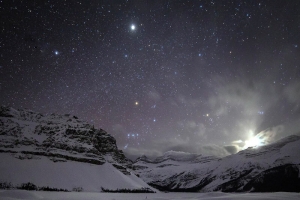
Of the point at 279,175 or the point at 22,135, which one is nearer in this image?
the point at 22,135

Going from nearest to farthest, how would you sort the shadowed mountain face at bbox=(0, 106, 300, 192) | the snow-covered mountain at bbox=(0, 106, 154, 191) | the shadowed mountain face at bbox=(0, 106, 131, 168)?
the snow-covered mountain at bbox=(0, 106, 154, 191), the shadowed mountain face at bbox=(0, 106, 300, 192), the shadowed mountain face at bbox=(0, 106, 131, 168)

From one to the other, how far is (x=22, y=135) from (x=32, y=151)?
48.4 feet

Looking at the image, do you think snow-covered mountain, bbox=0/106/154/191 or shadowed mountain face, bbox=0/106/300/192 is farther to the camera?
shadowed mountain face, bbox=0/106/300/192

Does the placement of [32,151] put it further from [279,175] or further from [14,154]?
[279,175]

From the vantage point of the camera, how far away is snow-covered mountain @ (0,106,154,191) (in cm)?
5878

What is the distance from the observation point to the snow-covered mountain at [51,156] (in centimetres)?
5878

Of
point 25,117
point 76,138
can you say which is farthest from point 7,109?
point 76,138

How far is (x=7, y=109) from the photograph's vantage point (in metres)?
103

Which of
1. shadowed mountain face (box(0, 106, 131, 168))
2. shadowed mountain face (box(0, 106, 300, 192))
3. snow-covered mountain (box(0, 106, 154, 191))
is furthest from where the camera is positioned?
shadowed mountain face (box(0, 106, 131, 168))

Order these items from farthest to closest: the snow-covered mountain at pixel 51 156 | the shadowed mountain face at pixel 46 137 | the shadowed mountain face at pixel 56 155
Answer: the shadowed mountain face at pixel 46 137 < the shadowed mountain face at pixel 56 155 < the snow-covered mountain at pixel 51 156

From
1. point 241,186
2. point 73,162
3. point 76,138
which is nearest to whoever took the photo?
point 73,162

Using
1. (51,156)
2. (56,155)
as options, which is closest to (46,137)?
(56,155)

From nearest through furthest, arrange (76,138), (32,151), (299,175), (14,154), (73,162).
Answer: (14,154) → (32,151) → (73,162) → (76,138) → (299,175)

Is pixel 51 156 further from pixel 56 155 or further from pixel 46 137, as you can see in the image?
pixel 46 137
